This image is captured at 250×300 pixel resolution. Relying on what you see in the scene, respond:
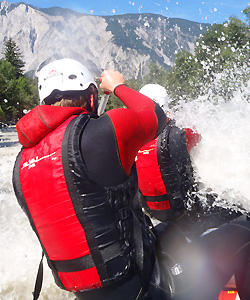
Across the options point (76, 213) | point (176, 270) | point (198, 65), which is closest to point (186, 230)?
point (176, 270)

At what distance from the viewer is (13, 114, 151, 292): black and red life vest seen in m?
1.57

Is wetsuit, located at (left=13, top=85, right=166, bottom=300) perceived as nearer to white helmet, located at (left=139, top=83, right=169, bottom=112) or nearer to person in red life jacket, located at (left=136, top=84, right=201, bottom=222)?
person in red life jacket, located at (left=136, top=84, right=201, bottom=222)

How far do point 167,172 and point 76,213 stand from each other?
1.82 m

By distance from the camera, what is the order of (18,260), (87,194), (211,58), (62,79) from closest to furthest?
(87,194), (62,79), (18,260), (211,58)

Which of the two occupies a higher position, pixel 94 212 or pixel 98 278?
pixel 94 212

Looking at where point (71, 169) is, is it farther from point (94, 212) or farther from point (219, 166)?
point (219, 166)

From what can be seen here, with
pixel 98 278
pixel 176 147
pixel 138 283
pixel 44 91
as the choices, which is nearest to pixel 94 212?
pixel 98 278

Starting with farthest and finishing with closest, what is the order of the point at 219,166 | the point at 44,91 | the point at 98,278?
1. the point at 219,166
2. the point at 44,91
3. the point at 98,278

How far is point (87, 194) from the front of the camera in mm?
1572

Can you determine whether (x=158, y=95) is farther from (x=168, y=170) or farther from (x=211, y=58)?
(x=211, y=58)

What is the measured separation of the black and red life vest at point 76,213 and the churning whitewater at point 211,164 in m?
1.39

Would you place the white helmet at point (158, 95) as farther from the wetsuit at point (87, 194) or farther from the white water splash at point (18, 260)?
the white water splash at point (18, 260)

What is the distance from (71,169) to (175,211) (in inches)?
81.7

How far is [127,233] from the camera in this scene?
1.68 metres
